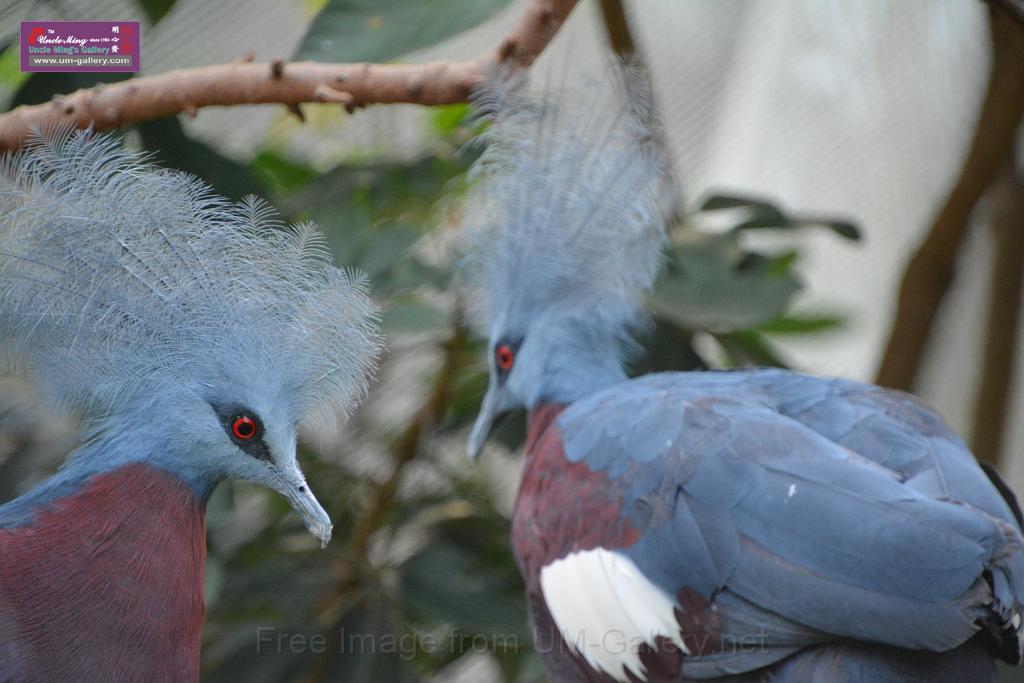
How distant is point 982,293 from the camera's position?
2398 mm

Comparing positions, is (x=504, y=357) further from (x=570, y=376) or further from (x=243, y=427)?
(x=243, y=427)

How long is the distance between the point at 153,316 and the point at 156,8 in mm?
571

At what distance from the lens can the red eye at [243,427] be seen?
914 mm

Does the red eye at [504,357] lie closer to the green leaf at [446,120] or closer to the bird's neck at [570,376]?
the bird's neck at [570,376]

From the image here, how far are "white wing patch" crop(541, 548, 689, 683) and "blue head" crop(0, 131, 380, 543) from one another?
0.37 metres

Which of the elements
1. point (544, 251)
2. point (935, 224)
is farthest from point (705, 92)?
point (544, 251)

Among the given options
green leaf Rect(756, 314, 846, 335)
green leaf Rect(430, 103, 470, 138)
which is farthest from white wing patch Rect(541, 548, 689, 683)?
green leaf Rect(430, 103, 470, 138)

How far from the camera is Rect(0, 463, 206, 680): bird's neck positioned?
0.83 m

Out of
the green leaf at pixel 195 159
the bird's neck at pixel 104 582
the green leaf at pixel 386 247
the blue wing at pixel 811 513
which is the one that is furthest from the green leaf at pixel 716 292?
the bird's neck at pixel 104 582

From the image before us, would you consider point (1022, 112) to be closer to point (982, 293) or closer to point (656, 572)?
point (982, 293)

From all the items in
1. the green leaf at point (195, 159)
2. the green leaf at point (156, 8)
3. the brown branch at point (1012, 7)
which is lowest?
the green leaf at point (195, 159)

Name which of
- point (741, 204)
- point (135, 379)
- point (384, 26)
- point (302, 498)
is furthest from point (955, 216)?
point (135, 379)

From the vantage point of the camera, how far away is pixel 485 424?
1545 mm

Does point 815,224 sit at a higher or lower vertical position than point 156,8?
lower
